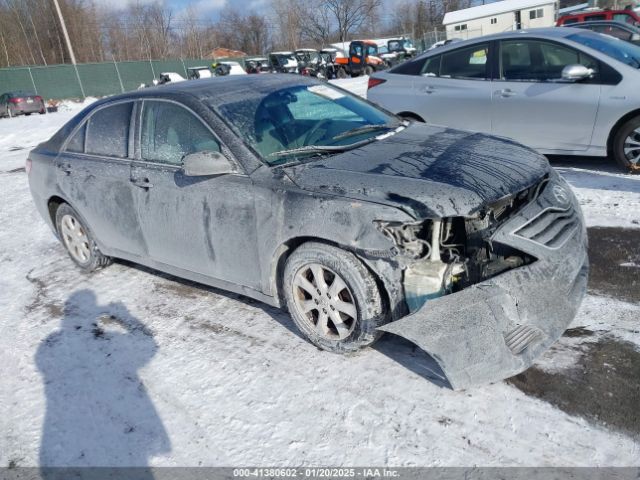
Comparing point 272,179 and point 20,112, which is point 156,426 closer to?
point 272,179

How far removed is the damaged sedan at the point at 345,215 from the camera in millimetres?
2600

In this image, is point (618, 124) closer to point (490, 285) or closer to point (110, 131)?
point (490, 285)

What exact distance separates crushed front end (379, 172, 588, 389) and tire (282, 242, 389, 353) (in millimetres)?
184

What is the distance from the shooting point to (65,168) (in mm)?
4617

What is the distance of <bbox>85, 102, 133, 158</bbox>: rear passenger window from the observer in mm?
4078

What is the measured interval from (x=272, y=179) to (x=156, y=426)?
5.11ft

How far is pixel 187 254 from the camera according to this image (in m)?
3.74

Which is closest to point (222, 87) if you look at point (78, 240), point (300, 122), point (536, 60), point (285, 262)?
point (300, 122)

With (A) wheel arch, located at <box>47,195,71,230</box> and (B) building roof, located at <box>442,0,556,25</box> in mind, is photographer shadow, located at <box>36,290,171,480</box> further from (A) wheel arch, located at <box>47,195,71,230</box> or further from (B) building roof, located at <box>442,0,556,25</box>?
(B) building roof, located at <box>442,0,556,25</box>

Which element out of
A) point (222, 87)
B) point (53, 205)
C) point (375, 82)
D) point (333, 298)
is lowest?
point (333, 298)

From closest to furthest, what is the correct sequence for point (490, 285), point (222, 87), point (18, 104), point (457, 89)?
point (490, 285), point (222, 87), point (457, 89), point (18, 104)

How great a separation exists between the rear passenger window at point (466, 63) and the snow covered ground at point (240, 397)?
3.53m

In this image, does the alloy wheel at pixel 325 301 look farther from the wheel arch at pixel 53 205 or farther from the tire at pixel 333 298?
the wheel arch at pixel 53 205

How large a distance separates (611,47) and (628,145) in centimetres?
127
